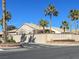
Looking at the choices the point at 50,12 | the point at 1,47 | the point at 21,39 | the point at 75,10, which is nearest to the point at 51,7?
the point at 50,12

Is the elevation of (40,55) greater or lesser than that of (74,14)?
lesser

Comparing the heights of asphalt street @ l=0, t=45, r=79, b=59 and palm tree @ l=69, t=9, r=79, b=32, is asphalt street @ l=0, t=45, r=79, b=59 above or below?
below

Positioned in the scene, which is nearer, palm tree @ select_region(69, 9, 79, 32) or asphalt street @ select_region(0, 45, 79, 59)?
asphalt street @ select_region(0, 45, 79, 59)

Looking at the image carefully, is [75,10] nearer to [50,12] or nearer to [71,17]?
[71,17]

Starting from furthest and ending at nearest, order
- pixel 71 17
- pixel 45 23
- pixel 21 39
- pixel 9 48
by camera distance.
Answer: pixel 45 23, pixel 71 17, pixel 21 39, pixel 9 48

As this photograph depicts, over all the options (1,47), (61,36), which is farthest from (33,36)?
(1,47)

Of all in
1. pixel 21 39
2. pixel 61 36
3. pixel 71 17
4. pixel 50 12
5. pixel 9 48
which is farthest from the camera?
pixel 71 17

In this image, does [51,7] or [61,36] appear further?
[51,7]

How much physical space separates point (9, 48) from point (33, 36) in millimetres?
35802

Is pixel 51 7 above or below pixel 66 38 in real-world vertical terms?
above

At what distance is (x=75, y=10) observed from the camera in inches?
3780

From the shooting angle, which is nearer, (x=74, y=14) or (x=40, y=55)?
(x=40, y=55)

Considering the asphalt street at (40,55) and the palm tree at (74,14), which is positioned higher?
the palm tree at (74,14)

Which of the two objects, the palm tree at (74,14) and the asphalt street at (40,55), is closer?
the asphalt street at (40,55)
